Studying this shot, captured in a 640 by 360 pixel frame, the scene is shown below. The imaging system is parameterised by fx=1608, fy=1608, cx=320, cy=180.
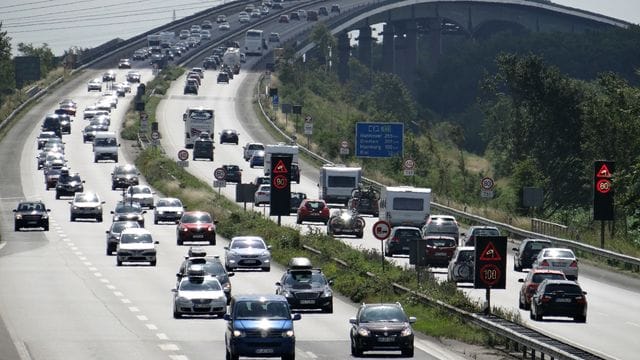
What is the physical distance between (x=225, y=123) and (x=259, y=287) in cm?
9683

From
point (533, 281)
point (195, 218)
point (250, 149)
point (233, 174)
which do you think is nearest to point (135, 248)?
point (195, 218)

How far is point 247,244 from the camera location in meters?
62.3

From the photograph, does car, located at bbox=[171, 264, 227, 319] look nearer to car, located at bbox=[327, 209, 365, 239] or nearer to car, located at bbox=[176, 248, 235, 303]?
car, located at bbox=[176, 248, 235, 303]

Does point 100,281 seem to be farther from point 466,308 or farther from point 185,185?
point 185,185

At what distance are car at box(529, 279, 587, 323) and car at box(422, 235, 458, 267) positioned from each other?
18817mm

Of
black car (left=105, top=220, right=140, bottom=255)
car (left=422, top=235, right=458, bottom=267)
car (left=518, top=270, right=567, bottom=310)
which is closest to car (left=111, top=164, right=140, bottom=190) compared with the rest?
black car (left=105, top=220, right=140, bottom=255)

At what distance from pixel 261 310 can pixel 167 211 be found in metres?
52.3

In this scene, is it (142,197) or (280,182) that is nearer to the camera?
(280,182)

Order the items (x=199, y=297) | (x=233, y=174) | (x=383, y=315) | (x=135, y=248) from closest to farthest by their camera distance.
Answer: (x=383, y=315), (x=199, y=297), (x=135, y=248), (x=233, y=174)

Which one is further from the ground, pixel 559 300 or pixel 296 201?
pixel 559 300

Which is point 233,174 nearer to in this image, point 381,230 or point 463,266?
point 463,266

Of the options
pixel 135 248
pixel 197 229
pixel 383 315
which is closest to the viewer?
pixel 383 315

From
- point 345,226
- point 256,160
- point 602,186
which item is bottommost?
point 345,226

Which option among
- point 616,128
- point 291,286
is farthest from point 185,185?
point 291,286
